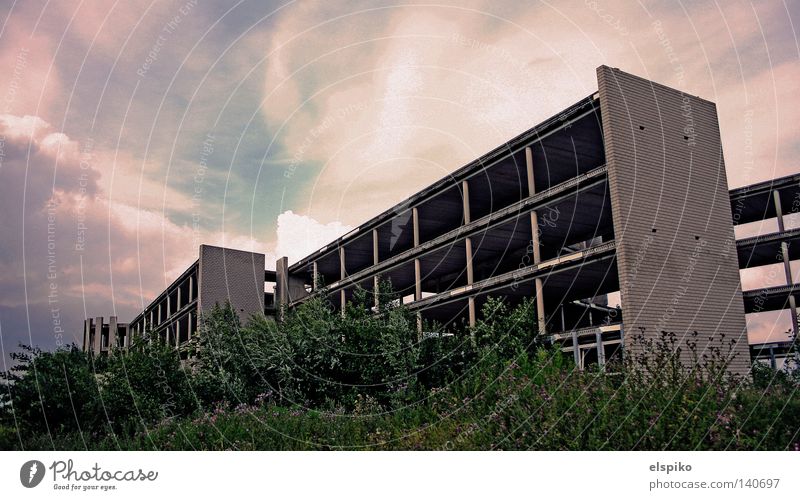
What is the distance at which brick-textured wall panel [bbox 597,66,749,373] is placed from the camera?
2655 cm

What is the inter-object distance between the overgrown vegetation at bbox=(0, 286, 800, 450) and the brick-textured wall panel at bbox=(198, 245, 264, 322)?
27417 millimetres

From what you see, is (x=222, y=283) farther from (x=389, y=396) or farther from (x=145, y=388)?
(x=389, y=396)

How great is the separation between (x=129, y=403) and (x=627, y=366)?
1451cm

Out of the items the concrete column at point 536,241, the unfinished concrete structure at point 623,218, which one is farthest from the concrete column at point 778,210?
the concrete column at point 536,241

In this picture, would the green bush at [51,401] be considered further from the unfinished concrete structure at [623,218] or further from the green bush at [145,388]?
the unfinished concrete structure at [623,218]

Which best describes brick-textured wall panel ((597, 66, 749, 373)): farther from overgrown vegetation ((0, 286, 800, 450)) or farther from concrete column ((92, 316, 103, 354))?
concrete column ((92, 316, 103, 354))

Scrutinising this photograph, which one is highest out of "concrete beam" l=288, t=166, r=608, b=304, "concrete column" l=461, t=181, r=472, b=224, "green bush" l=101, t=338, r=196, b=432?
"concrete column" l=461, t=181, r=472, b=224

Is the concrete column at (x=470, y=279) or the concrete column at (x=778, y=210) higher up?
the concrete column at (x=778, y=210)

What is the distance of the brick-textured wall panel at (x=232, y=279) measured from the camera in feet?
188
